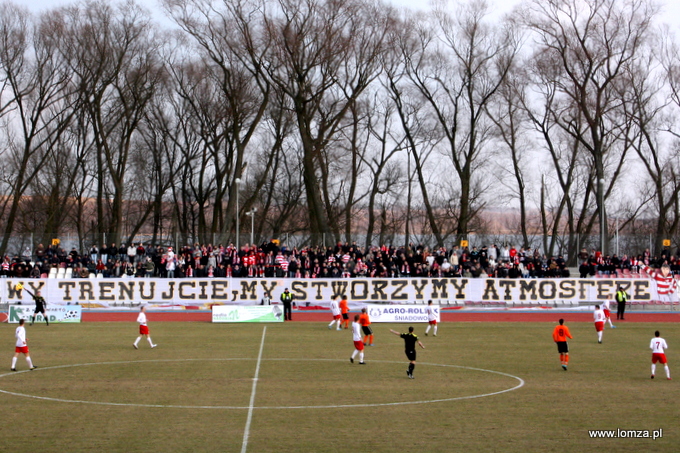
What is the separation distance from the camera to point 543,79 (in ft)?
200

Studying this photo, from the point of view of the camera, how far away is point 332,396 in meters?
18.7

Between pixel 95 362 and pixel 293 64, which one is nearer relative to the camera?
pixel 95 362

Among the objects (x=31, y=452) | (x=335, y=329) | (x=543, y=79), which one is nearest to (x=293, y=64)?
(x=543, y=79)

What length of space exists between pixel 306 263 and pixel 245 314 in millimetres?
7690

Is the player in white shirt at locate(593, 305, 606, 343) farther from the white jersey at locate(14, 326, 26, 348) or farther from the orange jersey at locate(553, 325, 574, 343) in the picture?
the white jersey at locate(14, 326, 26, 348)

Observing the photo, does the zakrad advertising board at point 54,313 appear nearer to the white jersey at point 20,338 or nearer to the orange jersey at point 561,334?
the white jersey at point 20,338

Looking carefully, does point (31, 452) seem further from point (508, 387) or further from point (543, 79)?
point (543, 79)

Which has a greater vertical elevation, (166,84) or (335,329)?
(166,84)

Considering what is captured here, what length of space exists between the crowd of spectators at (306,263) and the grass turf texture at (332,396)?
1515 cm

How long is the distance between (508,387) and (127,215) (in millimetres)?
69386

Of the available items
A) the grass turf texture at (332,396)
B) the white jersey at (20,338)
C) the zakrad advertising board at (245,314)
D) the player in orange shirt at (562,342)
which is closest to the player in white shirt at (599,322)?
the grass turf texture at (332,396)

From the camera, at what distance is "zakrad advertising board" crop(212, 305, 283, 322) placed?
41875mm

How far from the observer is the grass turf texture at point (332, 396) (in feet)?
46.2

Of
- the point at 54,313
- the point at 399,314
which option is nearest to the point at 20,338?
the point at 54,313
